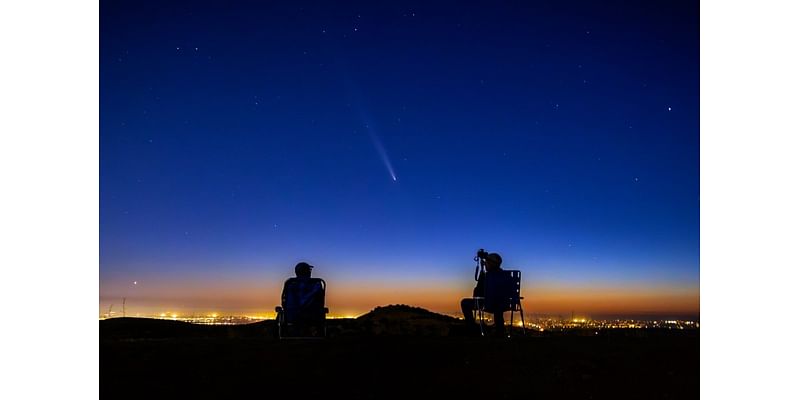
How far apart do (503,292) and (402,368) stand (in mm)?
3527

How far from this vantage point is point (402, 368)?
7.32 metres

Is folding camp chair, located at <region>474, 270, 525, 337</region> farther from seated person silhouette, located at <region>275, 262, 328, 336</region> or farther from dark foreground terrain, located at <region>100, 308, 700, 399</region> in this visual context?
seated person silhouette, located at <region>275, 262, 328, 336</region>

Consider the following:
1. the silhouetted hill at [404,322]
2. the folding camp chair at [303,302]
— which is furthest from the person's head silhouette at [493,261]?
the folding camp chair at [303,302]

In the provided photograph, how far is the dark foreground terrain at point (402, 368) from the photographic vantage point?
6.58m

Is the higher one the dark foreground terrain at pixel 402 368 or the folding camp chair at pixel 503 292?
the folding camp chair at pixel 503 292

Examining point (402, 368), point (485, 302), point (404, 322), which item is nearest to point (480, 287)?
point (485, 302)

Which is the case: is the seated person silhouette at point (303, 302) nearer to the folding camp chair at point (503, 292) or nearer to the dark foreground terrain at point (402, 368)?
the dark foreground terrain at point (402, 368)

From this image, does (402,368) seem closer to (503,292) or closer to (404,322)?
(503,292)

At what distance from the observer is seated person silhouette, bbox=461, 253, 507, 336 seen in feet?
34.5

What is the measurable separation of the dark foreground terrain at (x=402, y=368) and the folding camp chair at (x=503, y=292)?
4.29 feet

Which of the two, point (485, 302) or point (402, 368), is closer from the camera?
point (402, 368)
